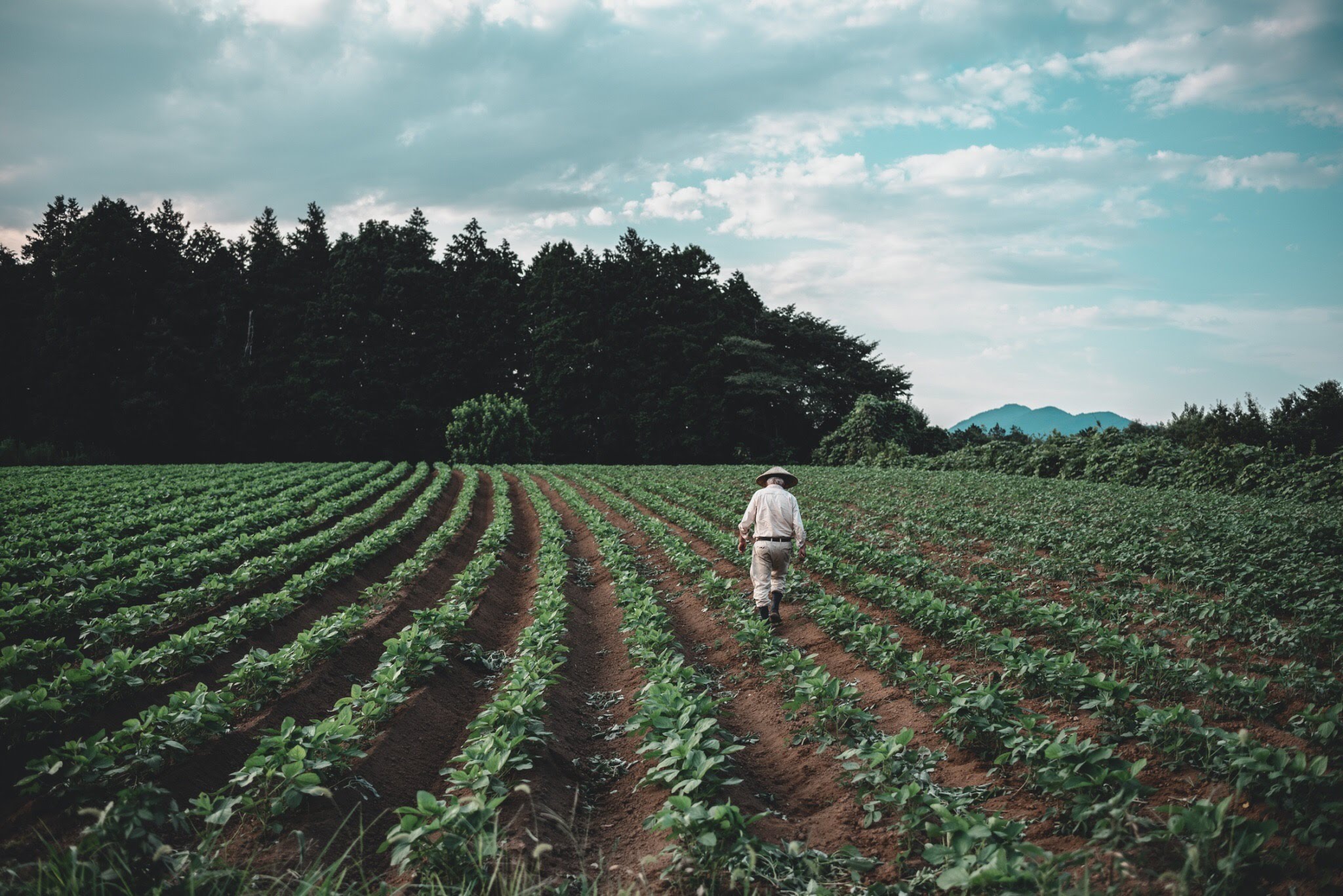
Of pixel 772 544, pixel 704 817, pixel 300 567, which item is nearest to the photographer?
pixel 704 817


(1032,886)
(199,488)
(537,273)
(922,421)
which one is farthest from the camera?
(537,273)

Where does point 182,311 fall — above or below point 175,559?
above

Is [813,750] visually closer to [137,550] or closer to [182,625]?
[182,625]

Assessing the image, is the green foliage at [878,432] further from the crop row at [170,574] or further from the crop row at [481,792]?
the crop row at [481,792]

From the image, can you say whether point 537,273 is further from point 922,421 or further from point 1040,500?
point 1040,500

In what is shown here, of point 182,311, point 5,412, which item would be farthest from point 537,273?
point 5,412

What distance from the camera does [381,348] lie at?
4662 centimetres

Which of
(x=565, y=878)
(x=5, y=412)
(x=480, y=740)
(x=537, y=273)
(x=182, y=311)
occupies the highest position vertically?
(x=537, y=273)

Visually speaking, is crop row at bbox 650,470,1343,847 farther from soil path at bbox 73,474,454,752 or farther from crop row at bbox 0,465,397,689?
crop row at bbox 0,465,397,689

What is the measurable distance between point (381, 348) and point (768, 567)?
4487cm

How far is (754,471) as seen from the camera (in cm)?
3025

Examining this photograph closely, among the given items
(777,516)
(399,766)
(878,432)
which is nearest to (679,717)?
(399,766)

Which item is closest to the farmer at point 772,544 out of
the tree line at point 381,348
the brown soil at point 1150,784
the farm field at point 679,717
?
the farm field at point 679,717

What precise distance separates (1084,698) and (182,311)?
2090 inches
